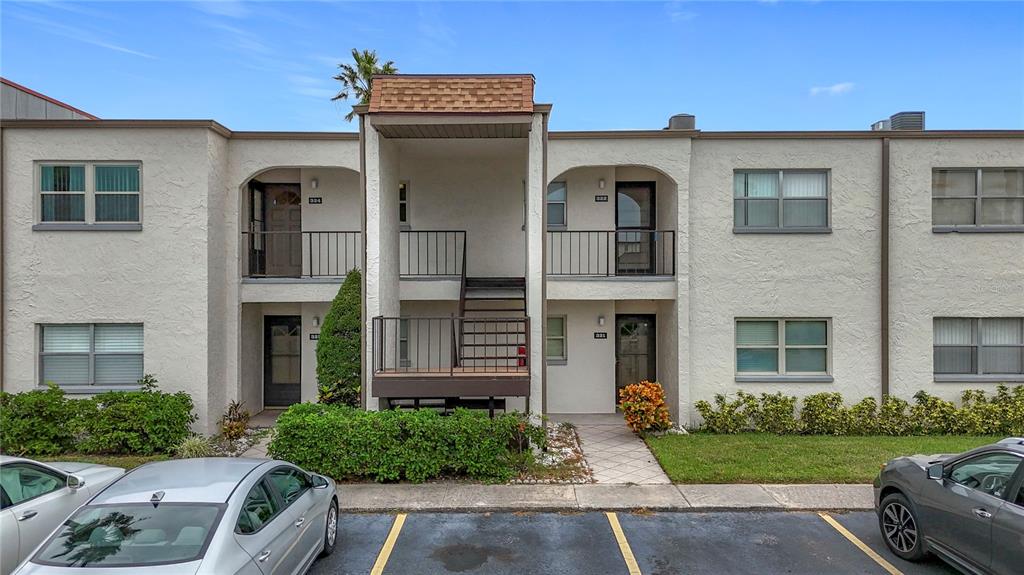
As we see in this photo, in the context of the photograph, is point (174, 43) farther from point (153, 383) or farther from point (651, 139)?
point (651, 139)

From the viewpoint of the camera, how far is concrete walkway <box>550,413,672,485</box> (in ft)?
29.9

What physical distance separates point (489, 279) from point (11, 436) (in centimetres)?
905

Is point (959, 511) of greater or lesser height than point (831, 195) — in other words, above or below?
below

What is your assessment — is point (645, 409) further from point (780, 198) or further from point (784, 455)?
point (780, 198)

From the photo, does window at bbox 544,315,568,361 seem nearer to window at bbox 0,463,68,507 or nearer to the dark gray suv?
the dark gray suv

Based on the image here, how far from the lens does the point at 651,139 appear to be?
1181 cm

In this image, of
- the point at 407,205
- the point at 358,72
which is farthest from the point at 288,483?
the point at 358,72

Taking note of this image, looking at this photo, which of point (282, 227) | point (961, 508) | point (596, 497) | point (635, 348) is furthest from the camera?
point (635, 348)

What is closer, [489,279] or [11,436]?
[11,436]

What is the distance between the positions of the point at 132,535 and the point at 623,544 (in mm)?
4955

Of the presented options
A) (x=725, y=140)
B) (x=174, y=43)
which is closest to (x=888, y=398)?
(x=725, y=140)

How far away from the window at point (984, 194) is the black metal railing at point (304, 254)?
1248cm

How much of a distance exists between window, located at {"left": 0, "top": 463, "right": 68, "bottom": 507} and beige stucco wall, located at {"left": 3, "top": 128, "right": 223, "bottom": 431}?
16.8ft

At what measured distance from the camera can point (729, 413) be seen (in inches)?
459
